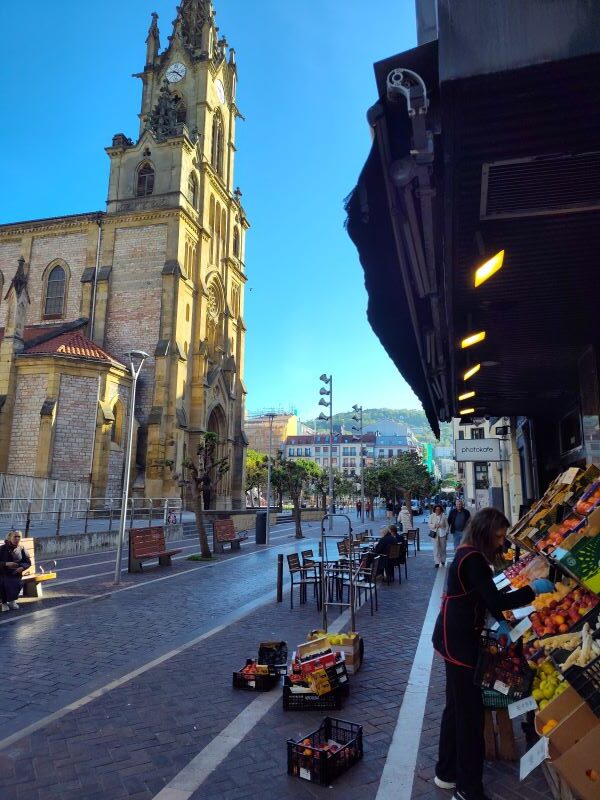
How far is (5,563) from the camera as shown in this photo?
9.80m

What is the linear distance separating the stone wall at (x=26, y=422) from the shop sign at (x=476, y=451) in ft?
75.9

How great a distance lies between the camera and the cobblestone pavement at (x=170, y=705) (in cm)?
379

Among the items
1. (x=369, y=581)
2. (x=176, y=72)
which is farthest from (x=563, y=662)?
(x=176, y=72)

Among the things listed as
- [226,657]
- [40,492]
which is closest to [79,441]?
[40,492]

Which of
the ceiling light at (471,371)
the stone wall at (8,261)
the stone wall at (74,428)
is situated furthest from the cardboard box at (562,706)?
the stone wall at (8,261)

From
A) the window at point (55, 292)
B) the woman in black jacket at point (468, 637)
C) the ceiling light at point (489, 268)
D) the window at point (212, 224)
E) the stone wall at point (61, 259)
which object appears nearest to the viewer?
the woman in black jacket at point (468, 637)

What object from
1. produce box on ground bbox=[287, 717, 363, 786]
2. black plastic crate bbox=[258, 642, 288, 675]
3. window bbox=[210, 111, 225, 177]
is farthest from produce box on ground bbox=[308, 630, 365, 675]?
window bbox=[210, 111, 225, 177]

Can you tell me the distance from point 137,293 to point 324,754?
36.1 metres

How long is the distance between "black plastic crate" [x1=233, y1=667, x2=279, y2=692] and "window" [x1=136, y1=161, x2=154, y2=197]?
40241 millimetres

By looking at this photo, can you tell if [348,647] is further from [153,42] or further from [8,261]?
[153,42]

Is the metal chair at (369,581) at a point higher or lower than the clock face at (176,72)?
lower

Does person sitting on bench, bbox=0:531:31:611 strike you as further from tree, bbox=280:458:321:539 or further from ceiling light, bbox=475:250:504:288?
tree, bbox=280:458:321:539

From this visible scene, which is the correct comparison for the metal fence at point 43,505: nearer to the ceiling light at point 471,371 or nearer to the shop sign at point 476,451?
the shop sign at point 476,451

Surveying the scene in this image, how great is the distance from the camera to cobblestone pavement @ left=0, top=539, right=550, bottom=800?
3785 millimetres
